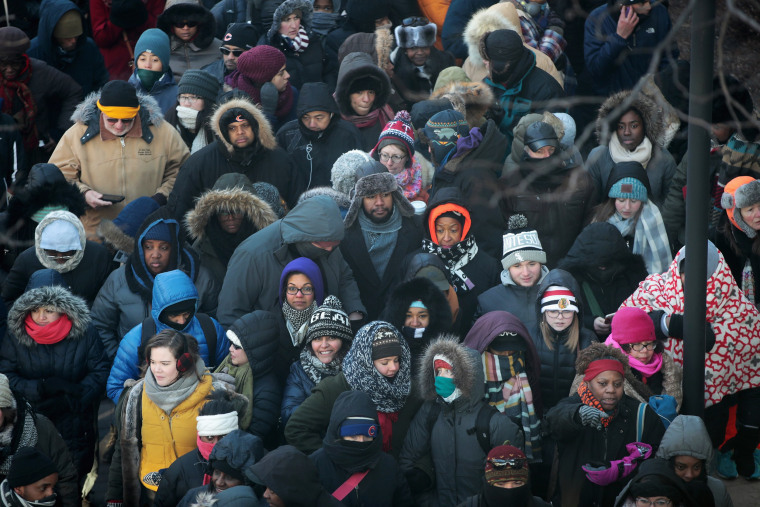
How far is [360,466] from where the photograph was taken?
651 centimetres

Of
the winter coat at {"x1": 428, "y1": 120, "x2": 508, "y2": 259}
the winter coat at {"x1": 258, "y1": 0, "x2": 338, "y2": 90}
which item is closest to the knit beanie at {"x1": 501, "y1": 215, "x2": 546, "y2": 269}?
the winter coat at {"x1": 428, "y1": 120, "x2": 508, "y2": 259}

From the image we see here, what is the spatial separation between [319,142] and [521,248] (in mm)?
2442

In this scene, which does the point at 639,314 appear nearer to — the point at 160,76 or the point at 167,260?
the point at 167,260

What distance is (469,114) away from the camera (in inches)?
396

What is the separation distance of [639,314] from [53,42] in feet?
22.5

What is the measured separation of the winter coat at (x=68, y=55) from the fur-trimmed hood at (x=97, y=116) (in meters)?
1.66

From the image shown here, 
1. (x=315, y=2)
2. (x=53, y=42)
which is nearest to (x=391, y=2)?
(x=315, y=2)

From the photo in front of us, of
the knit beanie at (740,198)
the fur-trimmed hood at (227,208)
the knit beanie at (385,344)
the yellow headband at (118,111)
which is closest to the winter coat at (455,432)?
the knit beanie at (385,344)

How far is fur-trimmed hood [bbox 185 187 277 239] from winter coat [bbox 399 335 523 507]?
2.15 m

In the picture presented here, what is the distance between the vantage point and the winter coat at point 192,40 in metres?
11.7

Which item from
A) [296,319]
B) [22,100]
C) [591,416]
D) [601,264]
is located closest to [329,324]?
[296,319]

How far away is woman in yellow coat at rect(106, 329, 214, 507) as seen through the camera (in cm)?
696

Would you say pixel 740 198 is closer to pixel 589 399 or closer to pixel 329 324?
pixel 589 399

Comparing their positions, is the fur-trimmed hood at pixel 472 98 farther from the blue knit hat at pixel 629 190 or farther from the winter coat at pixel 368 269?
the winter coat at pixel 368 269
